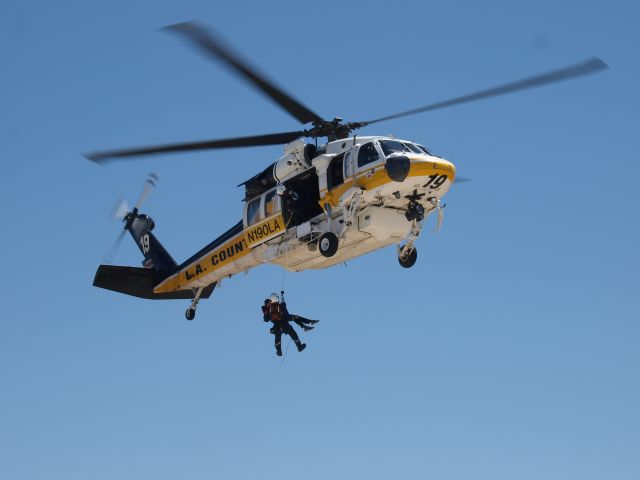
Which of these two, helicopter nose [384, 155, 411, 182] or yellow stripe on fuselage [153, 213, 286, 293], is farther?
yellow stripe on fuselage [153, 213, 286, 293]

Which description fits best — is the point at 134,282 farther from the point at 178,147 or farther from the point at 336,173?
the point at 336,173

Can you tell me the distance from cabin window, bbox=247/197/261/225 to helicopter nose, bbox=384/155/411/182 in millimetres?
5315

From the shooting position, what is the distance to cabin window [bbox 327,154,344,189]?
28516 millimetres

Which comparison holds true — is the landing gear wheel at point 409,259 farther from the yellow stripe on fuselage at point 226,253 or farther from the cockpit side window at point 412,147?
the yellow stripe on fuselage at point 226,253

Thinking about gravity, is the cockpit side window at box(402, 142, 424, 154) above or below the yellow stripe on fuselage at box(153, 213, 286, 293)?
above

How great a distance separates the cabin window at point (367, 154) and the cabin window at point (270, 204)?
11.0 ft

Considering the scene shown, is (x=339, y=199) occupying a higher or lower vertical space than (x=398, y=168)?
lower

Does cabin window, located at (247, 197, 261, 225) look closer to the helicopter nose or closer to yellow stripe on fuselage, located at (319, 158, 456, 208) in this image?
yellow stripe on fuselage, located at (319, 158, 456, 208)

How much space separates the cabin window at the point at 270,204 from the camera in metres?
30.2

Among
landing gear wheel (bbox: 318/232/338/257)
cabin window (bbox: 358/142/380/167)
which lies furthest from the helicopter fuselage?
landing gear wheel (bbox: 318/232/338/257)

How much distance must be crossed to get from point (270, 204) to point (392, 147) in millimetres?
4437

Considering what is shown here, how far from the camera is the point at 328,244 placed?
28141 millimetres

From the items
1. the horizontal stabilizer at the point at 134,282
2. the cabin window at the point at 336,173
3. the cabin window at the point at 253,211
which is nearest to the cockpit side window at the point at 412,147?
the cabin window at the point at 336,173

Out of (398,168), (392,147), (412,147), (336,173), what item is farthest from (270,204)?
(398,168)
